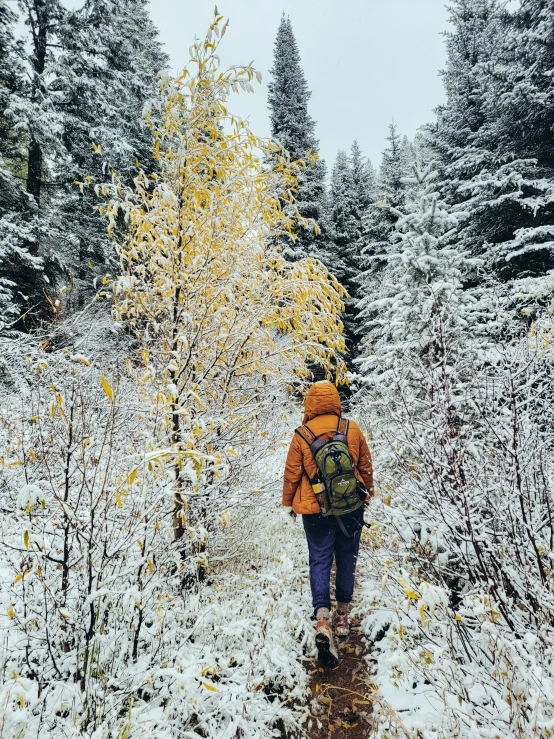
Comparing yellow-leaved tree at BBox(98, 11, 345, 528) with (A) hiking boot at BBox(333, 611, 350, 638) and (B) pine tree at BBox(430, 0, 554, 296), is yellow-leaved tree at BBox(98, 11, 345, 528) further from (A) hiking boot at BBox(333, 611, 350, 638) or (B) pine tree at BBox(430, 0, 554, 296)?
(B) pine tree at BBox(430, 0, 554, 296)

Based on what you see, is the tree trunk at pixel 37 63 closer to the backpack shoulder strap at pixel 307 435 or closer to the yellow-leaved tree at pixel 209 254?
the yellow-leaved tree at pixel 209 254

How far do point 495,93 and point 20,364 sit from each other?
13617 mm

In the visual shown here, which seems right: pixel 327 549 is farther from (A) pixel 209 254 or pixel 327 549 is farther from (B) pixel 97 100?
(B) pixel 97 100

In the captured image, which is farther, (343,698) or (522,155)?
(522,155)

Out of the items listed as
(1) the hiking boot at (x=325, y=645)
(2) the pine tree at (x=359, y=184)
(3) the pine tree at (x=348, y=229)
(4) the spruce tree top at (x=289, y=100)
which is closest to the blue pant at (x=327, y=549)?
(1) the hiking boot at (x=325, y=645)

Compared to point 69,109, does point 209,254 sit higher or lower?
lower

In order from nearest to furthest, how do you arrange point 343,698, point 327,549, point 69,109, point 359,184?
point 343,698 → point 327,549 → point 69,109 → point 359,184

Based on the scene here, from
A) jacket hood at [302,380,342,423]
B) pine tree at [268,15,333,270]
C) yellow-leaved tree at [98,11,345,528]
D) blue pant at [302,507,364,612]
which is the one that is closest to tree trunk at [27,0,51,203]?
pine tree at [268,15,333,270]

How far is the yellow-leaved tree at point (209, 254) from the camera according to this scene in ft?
10.7

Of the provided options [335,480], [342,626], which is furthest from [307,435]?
[342,626]

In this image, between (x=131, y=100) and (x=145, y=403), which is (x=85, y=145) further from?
(x=145, y=403)

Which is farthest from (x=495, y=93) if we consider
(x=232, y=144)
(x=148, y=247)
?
(x=148, y=247)

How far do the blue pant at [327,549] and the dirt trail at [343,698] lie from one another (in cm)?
52

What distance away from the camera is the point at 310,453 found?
3564 mm
